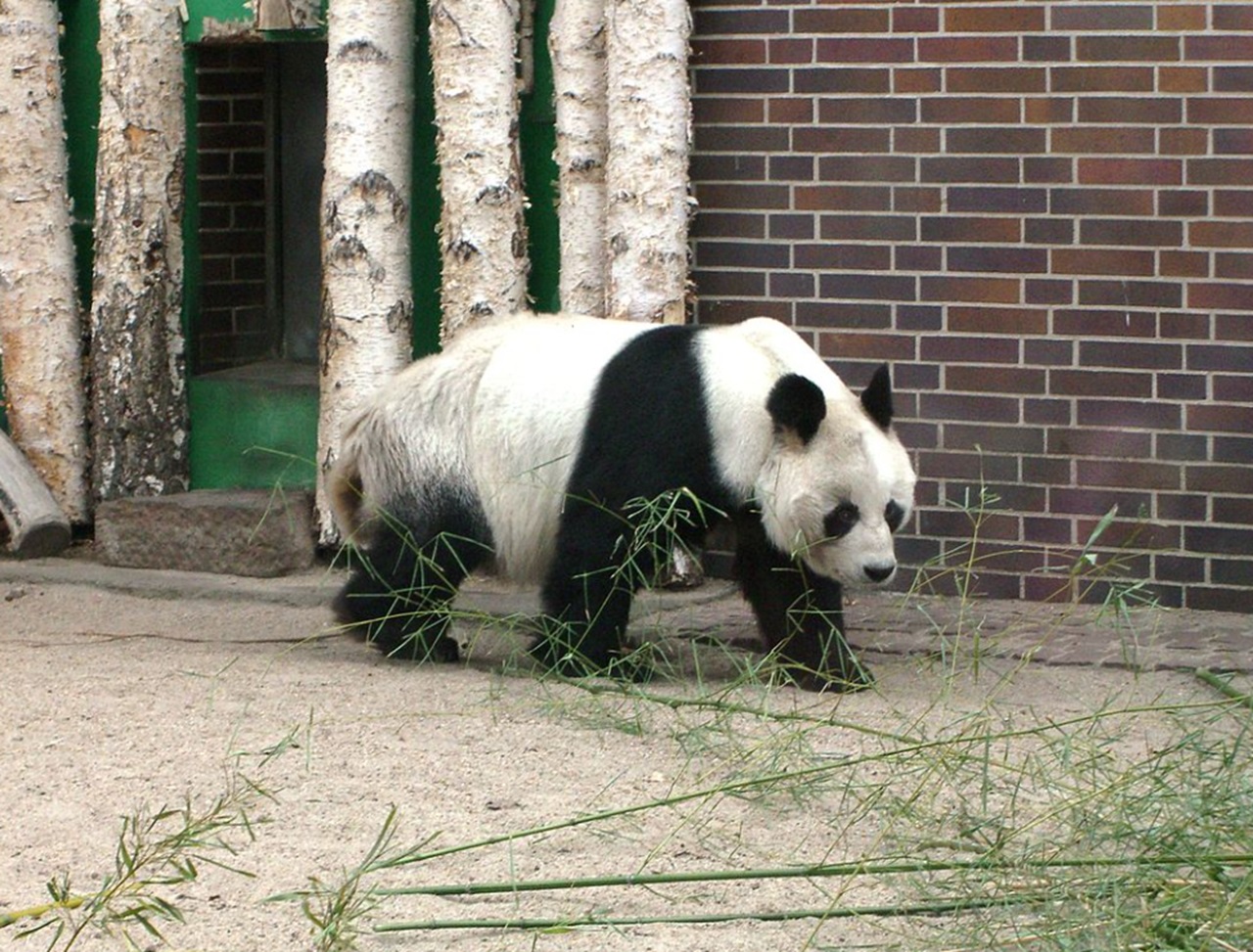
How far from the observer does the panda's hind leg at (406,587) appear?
19.8 feet

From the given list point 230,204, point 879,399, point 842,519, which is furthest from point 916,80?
point 230,204

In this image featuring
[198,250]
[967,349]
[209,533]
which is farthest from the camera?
[198,250]

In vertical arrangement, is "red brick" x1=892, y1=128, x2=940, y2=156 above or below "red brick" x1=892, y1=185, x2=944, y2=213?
above

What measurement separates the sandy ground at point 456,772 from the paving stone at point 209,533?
1117mm

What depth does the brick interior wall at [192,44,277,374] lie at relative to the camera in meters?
8.23

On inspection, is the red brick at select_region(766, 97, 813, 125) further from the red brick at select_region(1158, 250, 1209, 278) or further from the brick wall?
the red brick at select_region(1158, 250, 1209, 278)

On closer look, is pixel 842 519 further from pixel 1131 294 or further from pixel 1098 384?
pixel 1131 294

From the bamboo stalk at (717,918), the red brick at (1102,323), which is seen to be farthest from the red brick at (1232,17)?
the bamboo stalk at (717,918)

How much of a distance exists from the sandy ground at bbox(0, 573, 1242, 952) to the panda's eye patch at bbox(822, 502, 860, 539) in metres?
0.49

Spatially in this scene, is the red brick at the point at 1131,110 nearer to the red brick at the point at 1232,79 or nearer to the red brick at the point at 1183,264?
the red brick at the point at 1232,79

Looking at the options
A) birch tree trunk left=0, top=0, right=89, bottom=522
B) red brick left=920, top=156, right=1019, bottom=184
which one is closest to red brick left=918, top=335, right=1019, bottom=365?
red brick left=920, top=156, right=1019, bottom=184

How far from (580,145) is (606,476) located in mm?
1943

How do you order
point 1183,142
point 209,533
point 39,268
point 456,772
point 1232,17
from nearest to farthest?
point 456,772, point 1232,17, point 1183,142, point 209,533, point 39,268

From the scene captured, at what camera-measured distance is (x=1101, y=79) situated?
22.7 ft
